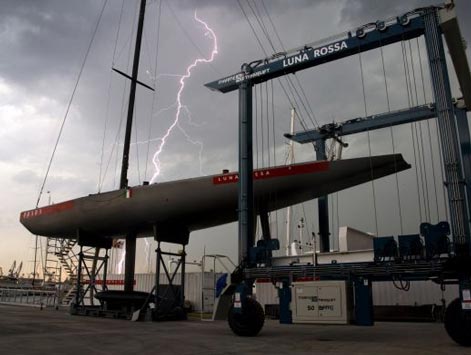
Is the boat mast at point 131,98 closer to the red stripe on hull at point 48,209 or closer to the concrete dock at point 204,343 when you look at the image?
the red stripe on hull at point 48,209

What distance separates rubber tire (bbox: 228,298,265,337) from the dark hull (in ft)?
19.4

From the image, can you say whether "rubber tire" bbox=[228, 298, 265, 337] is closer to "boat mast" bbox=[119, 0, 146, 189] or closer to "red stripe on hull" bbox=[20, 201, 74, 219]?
"boat mast" bbox=[119, 0, 146, 189]

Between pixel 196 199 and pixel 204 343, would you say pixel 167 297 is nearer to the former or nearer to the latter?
pixel 196 199

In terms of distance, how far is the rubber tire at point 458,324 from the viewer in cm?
952

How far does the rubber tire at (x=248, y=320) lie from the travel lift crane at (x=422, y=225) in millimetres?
26

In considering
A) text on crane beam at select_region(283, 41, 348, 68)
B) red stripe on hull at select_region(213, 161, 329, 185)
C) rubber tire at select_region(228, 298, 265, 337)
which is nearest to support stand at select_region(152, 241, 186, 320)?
red stripe on hull at select_region(213, 161, 329, 185)

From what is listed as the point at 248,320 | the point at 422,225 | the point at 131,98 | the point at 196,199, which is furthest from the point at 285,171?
the point at 131,98

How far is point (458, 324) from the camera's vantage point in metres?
9.69

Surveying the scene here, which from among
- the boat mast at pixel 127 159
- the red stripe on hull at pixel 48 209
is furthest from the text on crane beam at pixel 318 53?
the red stripe on hull at pixel 48 209

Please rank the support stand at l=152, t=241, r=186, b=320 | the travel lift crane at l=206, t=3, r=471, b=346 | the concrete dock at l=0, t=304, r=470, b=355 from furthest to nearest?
1. the support stand at l=152, t=241, r=186, b=320
2. the travel lift crane at l=206, t=3, r=471, b=346
3. the concrete dock at l=0, t=304, r=470, b=355

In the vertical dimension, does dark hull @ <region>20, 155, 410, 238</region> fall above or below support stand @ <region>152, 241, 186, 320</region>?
above

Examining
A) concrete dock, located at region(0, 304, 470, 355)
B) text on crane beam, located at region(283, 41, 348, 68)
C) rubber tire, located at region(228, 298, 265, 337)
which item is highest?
text on crane beam, located at region(283, 41, 348, 68)

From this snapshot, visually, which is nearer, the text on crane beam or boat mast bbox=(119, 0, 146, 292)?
the text on crane beam

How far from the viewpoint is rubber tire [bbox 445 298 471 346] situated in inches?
375
